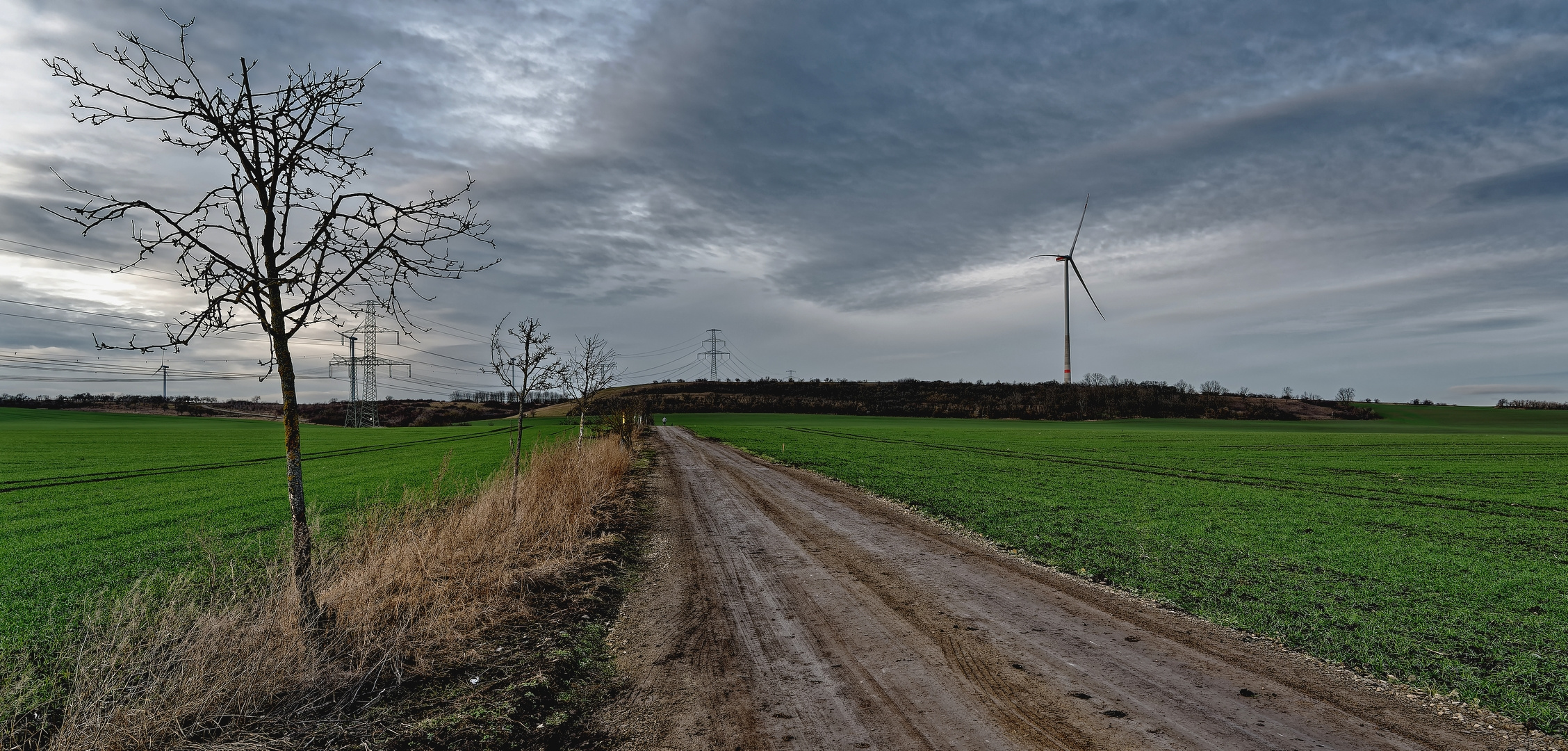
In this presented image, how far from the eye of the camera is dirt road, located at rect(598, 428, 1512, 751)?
5.08 m

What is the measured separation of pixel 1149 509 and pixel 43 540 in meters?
25.0

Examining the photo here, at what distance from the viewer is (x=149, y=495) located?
2062cm

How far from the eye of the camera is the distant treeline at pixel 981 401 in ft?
340

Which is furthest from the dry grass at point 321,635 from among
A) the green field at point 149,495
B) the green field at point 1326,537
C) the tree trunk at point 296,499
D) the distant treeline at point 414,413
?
the distant treeline at point 414,413

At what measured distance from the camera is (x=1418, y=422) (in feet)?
290

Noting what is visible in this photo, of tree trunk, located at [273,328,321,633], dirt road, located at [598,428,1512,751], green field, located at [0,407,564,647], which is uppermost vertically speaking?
tree trunk, located at [273,328,321,633]

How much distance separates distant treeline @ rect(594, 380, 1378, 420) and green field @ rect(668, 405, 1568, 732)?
66.9 meters

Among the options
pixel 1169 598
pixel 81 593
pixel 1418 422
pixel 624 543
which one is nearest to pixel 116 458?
pixel 81 593

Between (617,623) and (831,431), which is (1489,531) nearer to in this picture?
(617,623)

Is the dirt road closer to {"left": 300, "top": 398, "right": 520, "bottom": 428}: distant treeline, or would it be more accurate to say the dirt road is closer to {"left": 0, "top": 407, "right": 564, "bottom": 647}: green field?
{"left": 0, "top": 407, "right": 564, "bottom": 647}: green field

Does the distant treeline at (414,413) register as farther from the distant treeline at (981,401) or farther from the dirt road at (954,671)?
the dirt road at (954,671)

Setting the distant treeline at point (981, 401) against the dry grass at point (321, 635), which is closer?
the dry grass at point (321, 635)

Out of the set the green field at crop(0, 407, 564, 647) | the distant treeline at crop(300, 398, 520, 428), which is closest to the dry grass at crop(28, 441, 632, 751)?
the green field at crop(0, 407, 564, 647)

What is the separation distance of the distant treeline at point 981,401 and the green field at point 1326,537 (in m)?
66.9
